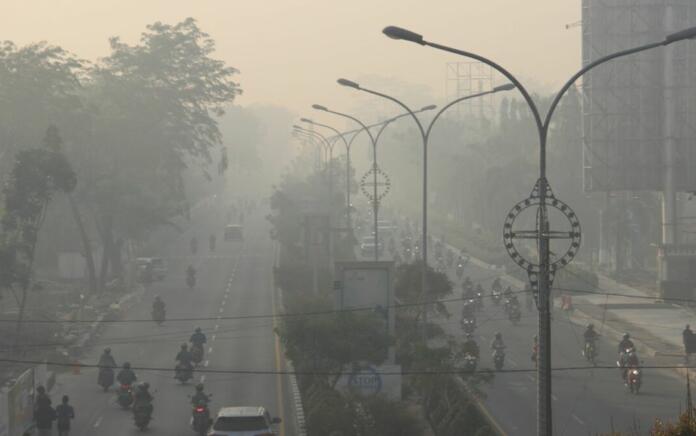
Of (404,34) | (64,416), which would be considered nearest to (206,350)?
(64,416)

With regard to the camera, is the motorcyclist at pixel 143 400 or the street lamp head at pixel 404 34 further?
the motorcyclist at pixel 143 400

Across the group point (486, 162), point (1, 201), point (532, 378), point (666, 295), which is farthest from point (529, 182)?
point (532, 378)

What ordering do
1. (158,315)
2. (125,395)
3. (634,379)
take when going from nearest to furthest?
(125,395) → (634,379) → (158,315)

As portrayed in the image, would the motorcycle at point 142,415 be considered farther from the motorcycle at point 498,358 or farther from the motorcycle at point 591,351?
the motorcycle at point 591,351

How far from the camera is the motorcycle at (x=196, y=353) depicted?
134 ft

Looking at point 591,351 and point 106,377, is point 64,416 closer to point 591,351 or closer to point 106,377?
point 106,377

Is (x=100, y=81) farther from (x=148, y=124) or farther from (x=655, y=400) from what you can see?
(x=655, y=400)

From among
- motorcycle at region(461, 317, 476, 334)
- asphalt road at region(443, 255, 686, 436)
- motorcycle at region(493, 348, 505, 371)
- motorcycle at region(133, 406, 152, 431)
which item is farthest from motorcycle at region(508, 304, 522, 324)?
motorcycle at region(133, 406, 152, 431)

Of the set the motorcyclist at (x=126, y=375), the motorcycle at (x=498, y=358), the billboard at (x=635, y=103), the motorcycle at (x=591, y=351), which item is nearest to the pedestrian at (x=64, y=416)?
the motorcyclist at (x=126, y=375)

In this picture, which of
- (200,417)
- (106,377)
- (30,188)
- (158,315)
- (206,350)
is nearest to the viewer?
(200,417)

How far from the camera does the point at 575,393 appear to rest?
37.6 metres

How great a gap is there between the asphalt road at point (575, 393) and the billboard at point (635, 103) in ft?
68.4

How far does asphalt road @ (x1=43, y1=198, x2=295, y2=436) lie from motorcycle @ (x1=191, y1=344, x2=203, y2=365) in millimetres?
508

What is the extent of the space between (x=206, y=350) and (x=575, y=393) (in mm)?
15027
